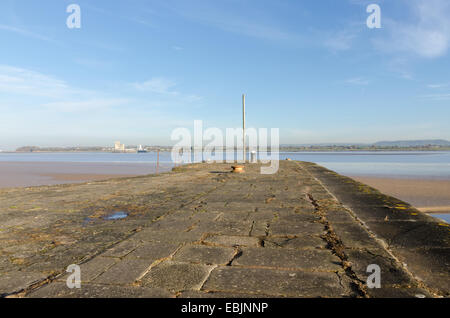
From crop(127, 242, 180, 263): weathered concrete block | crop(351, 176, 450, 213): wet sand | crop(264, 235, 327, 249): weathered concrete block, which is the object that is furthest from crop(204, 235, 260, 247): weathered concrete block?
crop(351, 176, 450, 213): wet sand

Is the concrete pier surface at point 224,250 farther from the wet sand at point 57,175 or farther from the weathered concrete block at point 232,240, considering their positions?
the wet sand at point 57,175

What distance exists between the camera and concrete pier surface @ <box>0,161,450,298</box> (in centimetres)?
178

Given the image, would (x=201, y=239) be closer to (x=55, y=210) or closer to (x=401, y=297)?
(x=401, y=297)

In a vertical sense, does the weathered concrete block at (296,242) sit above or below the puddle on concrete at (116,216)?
above

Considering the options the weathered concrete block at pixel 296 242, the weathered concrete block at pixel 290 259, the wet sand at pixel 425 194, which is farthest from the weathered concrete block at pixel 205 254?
the wet sand at pixel 425 194

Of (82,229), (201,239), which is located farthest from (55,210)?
(201,239)

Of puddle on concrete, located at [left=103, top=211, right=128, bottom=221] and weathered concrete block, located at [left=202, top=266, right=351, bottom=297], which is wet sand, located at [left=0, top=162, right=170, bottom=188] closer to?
puddle on concrete, located at [left=103, top=211, right=128, bottom=221]

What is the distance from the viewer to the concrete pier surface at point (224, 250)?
5.84ft

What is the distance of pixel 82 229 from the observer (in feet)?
10.5

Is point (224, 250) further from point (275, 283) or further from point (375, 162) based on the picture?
point (375, 162)

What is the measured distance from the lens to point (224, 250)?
2.49 metres

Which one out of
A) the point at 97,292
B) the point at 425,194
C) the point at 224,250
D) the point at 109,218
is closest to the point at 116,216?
the point at 109,218

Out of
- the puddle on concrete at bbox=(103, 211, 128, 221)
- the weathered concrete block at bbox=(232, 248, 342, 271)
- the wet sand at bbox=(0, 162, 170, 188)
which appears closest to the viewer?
the weathered concrete block at bbox=(232, 248, 342, 271)
